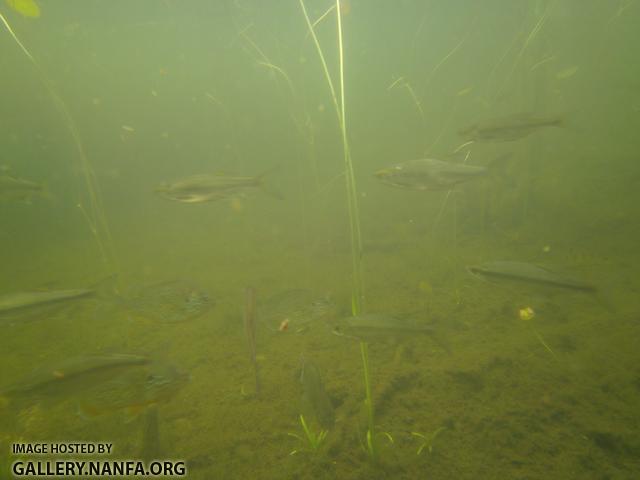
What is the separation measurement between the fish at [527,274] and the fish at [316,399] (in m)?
1.81

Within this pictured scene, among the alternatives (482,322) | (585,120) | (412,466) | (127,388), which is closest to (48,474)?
(127,388)

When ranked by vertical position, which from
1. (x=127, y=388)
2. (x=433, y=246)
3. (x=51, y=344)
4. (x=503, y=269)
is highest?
(x=503, y=269)

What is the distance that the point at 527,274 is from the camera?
2777mm

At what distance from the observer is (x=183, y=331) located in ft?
15.7

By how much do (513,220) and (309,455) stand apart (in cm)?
813

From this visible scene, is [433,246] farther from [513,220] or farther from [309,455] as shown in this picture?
[309,455]

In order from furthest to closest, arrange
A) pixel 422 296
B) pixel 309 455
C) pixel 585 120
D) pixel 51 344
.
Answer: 1. pixel 585 120
2. pixel 422 296
3. pixel 51 344
4. pixel 309 455

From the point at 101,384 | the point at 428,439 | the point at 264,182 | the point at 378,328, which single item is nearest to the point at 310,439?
the point at 428,439

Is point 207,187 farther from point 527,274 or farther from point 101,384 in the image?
point 527,274

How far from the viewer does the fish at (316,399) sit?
2.76m

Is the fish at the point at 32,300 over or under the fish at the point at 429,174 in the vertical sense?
under

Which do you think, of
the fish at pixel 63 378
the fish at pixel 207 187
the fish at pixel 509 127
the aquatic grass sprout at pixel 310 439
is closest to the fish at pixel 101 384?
the fish at pixel 63 378

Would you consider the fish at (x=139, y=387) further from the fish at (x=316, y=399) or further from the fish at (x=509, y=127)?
the fish at (x=509, y=127)

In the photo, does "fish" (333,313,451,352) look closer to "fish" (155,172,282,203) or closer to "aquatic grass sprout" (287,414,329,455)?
"aquatic grass sprout" (287,414,329,455)
